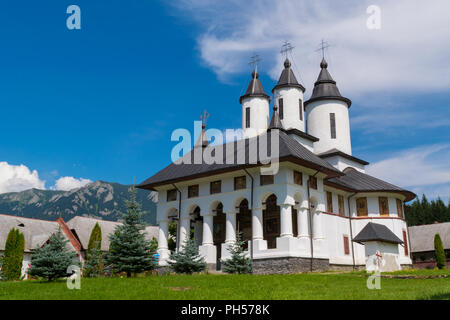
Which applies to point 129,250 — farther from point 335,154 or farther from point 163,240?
point 335,154

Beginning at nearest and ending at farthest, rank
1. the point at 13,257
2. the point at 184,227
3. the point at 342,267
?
the point at 184,227, the point at 342,267, the point at 13,257

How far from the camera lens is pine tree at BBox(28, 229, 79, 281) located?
17781 mm

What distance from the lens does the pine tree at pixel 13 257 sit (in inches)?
1325

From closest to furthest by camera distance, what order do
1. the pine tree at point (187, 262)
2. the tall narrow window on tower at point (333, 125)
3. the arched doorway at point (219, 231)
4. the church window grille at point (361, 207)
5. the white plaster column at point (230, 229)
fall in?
the pine tree at point (187, 262) → the white plaster column at point (230, 229) → the arched doorway at point (219, 231) → the church window grille at point (361, 207) → the tall narrow window on tower at point (333, 125)

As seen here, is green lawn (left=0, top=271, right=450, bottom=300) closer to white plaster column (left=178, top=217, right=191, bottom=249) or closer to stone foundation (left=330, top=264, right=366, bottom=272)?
white plaster column (left=178, top=217, right=191, bottom=249)

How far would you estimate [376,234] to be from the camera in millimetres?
27797

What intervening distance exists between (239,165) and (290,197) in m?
3.40

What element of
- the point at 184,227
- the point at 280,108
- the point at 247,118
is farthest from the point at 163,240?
the point at 280,108

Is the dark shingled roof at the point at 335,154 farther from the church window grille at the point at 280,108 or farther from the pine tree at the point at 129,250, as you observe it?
the pine tree at the point at 129,250

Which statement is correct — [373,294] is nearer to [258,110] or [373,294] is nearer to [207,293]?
[207,293]

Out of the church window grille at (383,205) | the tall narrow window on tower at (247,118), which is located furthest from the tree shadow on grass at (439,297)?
the tall narrow window on tower at (247,118)

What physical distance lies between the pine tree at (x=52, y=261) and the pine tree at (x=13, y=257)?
17.8 metres
